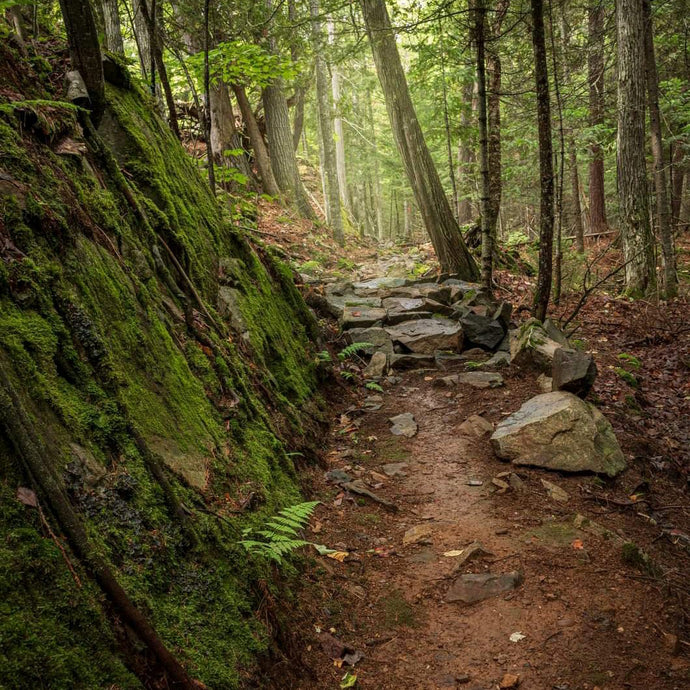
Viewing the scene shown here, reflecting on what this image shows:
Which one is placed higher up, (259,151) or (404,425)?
(259,151)

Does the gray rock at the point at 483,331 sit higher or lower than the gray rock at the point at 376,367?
higher

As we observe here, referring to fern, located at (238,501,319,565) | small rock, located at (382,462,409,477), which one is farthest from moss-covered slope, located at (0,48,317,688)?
small rock, located at (382,462,409,477)

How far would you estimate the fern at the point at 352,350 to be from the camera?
829 cm

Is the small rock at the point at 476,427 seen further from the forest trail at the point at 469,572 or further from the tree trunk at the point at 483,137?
the tree trunk at the point at 483,137

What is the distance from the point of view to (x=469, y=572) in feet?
12.3

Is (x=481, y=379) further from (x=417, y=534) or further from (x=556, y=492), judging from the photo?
(x=417, y=534)

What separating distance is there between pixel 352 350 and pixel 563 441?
392 cm

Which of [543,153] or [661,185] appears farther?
[661,185]

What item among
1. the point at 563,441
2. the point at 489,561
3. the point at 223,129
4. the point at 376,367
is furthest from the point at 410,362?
the point at 223,129

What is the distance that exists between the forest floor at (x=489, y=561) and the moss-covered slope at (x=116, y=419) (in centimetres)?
65

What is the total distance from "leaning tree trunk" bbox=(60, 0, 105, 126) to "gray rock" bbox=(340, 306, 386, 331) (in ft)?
18.5

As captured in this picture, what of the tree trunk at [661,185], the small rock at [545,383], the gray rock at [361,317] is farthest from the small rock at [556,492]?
the tree trunk at [661,185]

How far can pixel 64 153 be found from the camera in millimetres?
3430

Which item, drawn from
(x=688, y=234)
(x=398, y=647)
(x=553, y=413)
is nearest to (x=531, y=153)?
(x=688, y=234)
